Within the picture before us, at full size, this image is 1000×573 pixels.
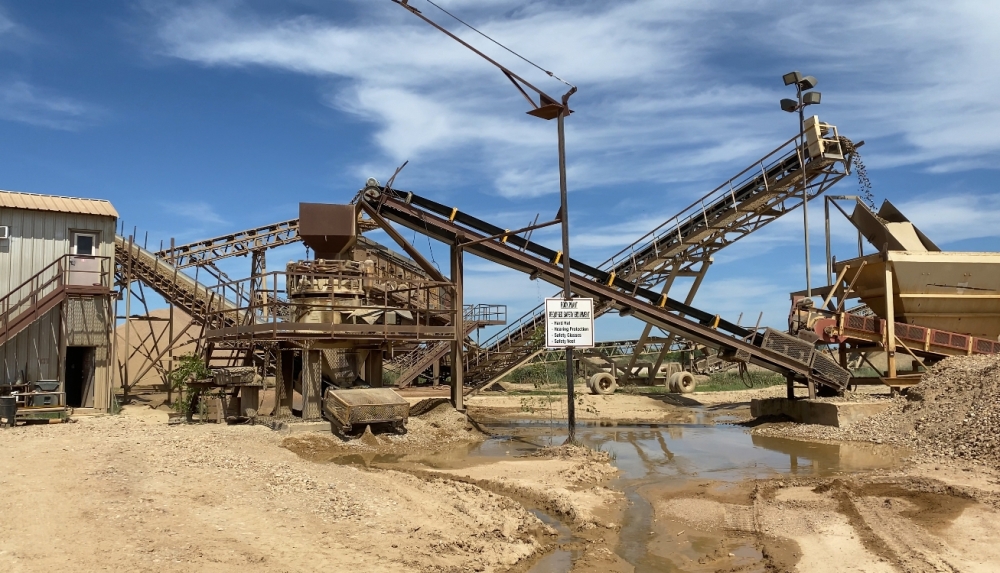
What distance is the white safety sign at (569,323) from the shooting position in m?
15.4

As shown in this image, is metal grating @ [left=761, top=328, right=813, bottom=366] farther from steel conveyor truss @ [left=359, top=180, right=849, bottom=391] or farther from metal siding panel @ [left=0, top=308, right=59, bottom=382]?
metal siding panel @ [left=0, top=308, right=59, bottom=382]

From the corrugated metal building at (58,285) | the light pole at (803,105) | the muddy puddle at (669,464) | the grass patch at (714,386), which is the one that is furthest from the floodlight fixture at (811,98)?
the corrugated metal building at (58,285)

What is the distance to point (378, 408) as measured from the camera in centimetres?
1683

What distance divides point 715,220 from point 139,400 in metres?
20.3

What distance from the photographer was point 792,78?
24328 mm

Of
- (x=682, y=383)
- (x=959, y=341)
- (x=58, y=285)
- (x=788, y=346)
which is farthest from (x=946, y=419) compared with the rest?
(x=58, y=285)

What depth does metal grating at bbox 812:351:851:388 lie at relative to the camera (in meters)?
22.0

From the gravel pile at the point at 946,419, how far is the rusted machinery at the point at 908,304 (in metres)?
2.22

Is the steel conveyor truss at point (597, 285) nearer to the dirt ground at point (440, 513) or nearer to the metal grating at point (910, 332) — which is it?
the metal grating at point (910, 332)

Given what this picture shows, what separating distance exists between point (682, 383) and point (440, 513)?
24.7 meters

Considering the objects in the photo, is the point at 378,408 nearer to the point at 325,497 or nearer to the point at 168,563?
the point at 325,497

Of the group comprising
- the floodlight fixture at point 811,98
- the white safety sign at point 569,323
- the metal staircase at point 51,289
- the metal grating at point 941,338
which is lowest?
the metal grating at point 941,338

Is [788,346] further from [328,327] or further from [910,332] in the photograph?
[328,327]

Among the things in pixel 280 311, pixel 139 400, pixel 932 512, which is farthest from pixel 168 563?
pixel 139 400
